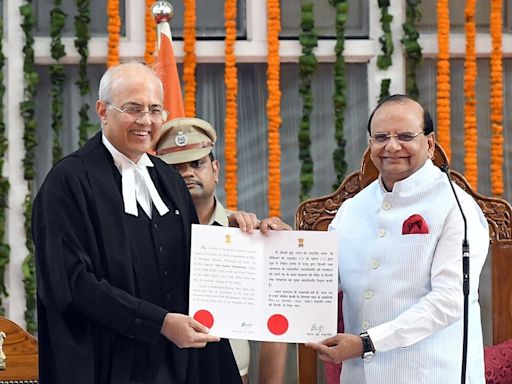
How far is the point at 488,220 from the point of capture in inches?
160

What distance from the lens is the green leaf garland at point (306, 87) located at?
4742mm

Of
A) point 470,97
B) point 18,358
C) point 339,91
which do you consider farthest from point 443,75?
point 18,358

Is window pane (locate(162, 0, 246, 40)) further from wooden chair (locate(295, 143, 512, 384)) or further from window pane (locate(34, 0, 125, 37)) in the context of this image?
wooden chair (locate(295, 143, 512, 384))

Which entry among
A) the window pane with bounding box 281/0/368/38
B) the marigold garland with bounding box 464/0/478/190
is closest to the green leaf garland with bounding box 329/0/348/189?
the window pane with bounding box 281/0/368/38

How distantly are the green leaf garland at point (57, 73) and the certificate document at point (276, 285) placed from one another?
2.03m

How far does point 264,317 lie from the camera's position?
2.92 m

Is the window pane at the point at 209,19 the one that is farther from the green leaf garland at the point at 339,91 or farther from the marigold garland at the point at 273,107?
the green leaf garland at the point at 339,91

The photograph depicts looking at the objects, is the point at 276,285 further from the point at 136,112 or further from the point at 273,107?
the point at 273,107

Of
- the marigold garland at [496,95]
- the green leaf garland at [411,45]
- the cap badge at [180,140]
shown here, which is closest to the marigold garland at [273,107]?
the green leaf garland at [411,45]

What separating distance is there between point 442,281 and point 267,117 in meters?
2.19

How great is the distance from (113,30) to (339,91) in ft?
3.61

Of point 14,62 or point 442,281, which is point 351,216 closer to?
point 442,281

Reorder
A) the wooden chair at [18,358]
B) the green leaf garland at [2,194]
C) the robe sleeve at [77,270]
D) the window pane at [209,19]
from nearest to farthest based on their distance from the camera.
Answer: the robe sleeve at [77,270] → the wooden chair at [18,358] → the green leaf garland at [2,194] → the window pane at [209,19]

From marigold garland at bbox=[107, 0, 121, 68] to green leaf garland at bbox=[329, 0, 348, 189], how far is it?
1022mm
